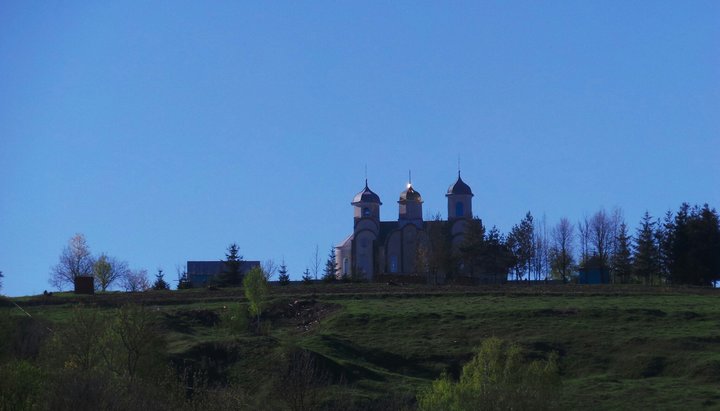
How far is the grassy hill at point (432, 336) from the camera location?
161ft

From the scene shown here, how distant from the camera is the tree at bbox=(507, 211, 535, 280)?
86562 mm

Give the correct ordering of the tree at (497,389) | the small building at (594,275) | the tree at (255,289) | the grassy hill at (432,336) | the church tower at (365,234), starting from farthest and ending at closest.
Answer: the church tower at (365,234), the small building at (594,275), the tree at (255,289), the grassy hill at (432,336), the tree at (497,389)

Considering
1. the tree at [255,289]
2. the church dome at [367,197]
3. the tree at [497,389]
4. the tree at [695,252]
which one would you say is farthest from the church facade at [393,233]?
the tree at [497,389]

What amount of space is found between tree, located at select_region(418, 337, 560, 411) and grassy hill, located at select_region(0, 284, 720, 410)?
2.97 metres

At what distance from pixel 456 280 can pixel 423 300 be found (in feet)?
50.9

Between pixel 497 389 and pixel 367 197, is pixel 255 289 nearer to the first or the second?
pixel 497 389

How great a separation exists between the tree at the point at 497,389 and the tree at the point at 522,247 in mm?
41716

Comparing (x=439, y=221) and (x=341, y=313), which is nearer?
(x=341, y=313)

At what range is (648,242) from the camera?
8256 cm

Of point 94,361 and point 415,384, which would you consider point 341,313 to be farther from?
point 94,361

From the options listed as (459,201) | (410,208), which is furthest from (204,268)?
(459,201)

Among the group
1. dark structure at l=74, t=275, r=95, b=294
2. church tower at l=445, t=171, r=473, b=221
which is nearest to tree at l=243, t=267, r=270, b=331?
dark structure at l=74, t=275, r=95, b=294

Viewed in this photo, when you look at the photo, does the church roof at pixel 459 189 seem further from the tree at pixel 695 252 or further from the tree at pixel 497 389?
the tree at pixel 497 389

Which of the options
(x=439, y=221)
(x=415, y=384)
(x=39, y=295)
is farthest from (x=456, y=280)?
(x=415, y=384)
